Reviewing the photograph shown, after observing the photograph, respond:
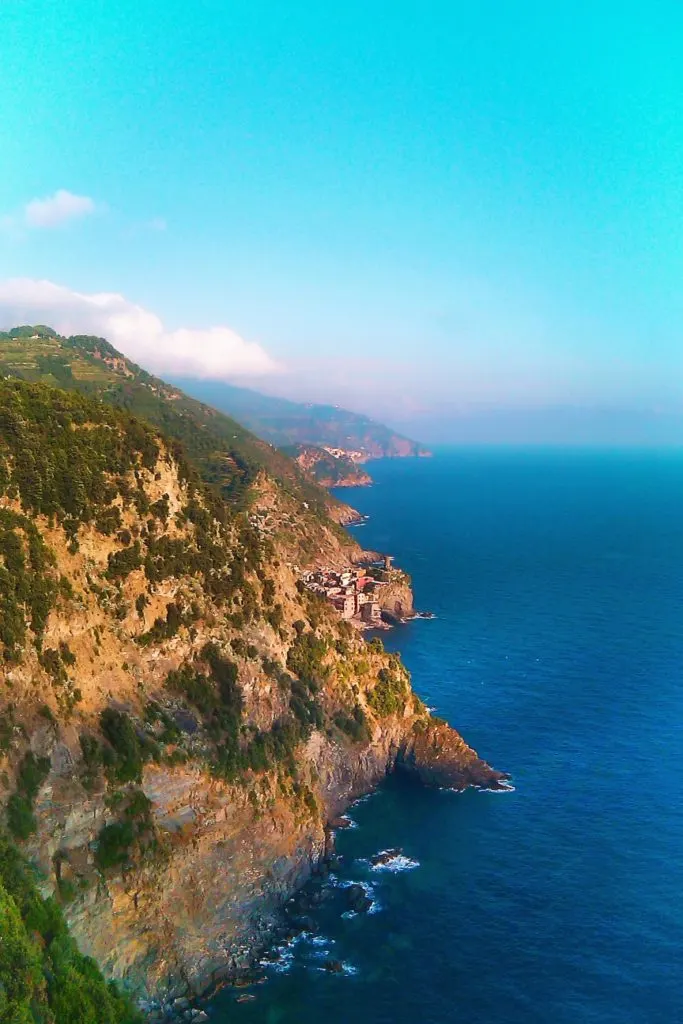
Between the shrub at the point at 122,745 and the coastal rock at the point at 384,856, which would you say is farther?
the coastal rock at the point at 384,856

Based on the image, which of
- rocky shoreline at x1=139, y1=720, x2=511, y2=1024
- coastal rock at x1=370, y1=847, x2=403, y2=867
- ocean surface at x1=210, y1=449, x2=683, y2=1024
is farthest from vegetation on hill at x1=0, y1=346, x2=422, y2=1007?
ocean surface at x1=210, y1=449, x2=683, y2=1024

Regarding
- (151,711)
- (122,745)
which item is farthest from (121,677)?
(122,745)

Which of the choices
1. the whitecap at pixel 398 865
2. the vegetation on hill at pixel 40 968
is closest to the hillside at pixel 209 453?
the whitecap at pixel 398 865

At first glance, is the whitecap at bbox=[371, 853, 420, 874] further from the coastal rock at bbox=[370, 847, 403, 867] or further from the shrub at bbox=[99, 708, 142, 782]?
the shrub at bbox=[99, 708, 142, 782]

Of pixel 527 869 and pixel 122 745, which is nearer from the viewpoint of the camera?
pixel 122 745

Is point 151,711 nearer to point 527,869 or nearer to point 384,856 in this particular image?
point 384,856

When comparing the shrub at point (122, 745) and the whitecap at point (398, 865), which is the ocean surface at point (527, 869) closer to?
the whitecap at point (398, 865)
